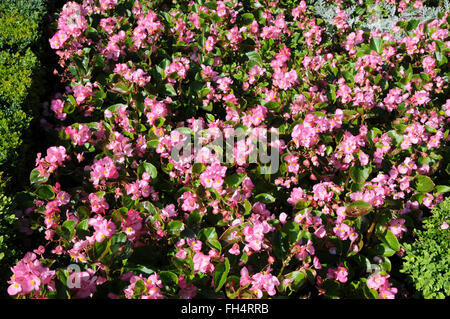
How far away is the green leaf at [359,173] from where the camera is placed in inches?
112

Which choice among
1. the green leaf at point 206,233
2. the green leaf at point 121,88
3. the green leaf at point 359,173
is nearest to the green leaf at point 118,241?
the green leaf at point 206,233

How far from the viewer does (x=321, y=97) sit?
356 centimetres

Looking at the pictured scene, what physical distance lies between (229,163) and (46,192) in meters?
1.30

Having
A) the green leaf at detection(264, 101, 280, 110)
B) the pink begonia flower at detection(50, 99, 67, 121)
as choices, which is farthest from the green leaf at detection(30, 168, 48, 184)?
the green leaf at detection(264, 101, 280, 110)

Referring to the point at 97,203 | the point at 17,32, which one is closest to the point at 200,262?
the point at 97,203

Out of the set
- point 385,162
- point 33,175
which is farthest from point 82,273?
point 385,162

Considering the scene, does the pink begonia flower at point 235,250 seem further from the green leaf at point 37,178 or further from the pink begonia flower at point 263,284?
the green leaf at point 37,178

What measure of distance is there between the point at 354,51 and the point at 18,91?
11.5 feet

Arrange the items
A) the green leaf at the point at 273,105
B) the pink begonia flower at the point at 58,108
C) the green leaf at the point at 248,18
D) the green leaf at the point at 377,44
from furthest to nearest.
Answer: the green leaf at the point at 248,18 < the green leaf at the point at 377,44 < the green leaf at the point at 273,105 < the pink begonia flower at the point at 58,108

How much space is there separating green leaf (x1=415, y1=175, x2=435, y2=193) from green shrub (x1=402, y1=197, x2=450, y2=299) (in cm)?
19

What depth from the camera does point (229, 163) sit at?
9.50 feet

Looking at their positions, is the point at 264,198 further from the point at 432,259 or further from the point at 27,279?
the point at 27,279

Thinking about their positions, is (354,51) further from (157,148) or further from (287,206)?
(157,148)

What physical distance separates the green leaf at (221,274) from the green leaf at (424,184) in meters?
1.64
